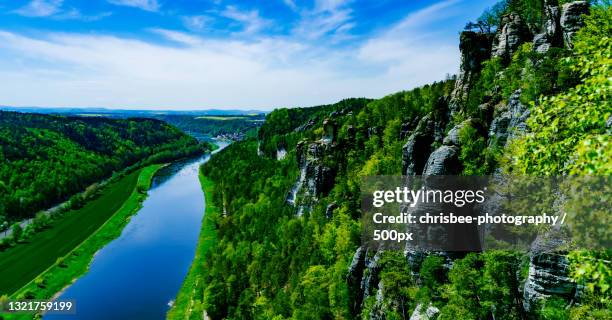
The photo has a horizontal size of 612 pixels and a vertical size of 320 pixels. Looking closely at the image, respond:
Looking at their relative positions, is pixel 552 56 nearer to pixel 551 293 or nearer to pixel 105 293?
pixel 551 293

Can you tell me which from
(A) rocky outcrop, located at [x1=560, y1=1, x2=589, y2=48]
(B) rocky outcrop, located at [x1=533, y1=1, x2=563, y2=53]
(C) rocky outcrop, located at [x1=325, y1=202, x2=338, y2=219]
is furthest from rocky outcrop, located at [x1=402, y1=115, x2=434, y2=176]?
(C) rocky outcrop, located at [x1=325, y1=202, x2=338, y2=219]

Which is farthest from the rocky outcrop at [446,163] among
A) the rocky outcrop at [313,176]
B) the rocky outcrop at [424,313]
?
the rocky outcrop at [313,176]

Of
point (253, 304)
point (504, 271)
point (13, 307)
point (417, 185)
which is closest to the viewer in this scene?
point (504, 271)

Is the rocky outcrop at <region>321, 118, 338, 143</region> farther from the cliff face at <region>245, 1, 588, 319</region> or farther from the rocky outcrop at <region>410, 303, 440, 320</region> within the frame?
the rocky outcrop at <region>410, 303, 440, 320</region>

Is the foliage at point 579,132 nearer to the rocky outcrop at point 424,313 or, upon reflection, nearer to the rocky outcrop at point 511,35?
the rocky outcrop at point 424,313

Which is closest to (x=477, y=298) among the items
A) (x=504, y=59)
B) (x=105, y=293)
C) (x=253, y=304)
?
(x=504, y=59)

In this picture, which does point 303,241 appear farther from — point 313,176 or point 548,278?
point 548,278

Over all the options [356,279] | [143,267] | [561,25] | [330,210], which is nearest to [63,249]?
[143,267]
